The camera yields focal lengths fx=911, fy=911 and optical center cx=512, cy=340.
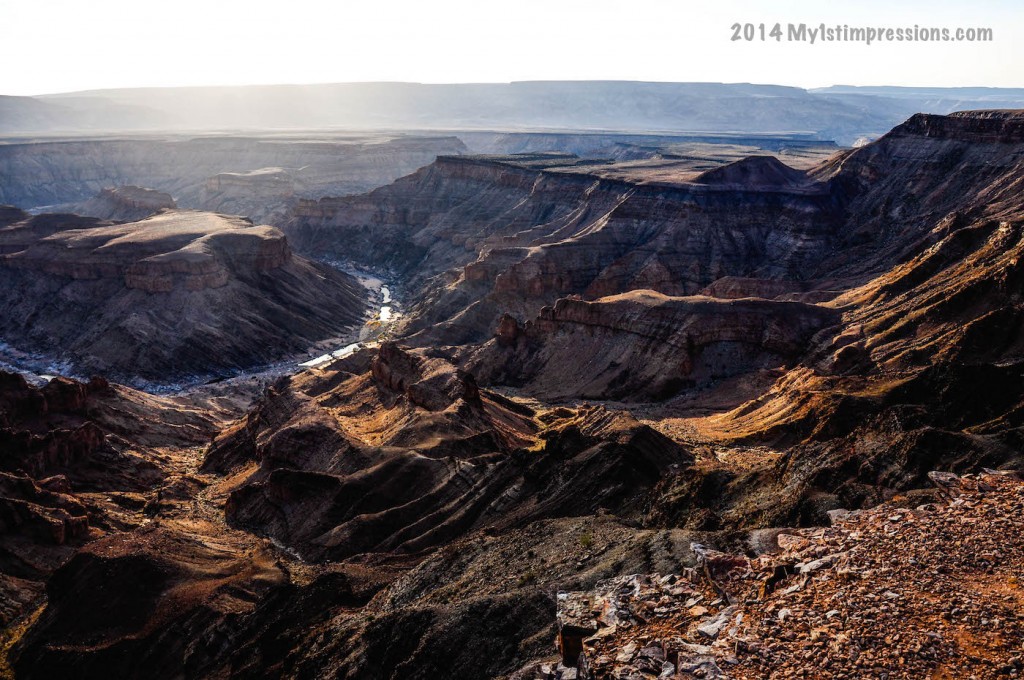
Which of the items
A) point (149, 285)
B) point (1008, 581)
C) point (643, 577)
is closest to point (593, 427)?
point (643, 577)

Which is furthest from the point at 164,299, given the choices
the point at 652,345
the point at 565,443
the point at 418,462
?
the point at 565,443

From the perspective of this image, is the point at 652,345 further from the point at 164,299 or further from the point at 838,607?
the point at 164,299

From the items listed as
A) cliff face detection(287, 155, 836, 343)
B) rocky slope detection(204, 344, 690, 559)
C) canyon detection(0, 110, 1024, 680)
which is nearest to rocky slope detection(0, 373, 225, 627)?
canyon detection(0, 110, 1024, 680)

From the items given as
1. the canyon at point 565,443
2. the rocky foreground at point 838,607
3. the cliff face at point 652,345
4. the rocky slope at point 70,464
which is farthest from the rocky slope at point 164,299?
the rocky foreground at point 838,607

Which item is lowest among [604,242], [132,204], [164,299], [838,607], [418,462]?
[164,299]

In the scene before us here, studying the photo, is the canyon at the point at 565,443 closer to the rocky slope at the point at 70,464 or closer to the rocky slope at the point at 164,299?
the rocky slope at the point at 70,464

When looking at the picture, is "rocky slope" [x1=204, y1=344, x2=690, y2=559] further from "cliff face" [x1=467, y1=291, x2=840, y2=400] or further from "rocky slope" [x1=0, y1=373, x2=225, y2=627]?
"cliff face" [x1=467, y1=291, x2=840, y2=400]

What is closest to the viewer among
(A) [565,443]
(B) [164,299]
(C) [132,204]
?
(A) [565,443]
